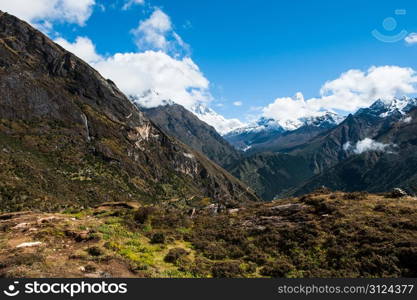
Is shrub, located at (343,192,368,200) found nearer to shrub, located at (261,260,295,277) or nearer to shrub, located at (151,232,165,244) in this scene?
shrub, located at (261,260,295,277)

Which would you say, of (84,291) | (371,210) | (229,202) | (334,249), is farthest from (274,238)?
(229,202)

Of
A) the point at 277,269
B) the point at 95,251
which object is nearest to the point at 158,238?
the point at 95,251

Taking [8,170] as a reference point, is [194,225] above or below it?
below

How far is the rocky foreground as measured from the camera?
2211 centimetres

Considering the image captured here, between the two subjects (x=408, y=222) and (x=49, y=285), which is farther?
(x=408, y=222)

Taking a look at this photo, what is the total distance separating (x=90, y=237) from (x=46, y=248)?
3.54m

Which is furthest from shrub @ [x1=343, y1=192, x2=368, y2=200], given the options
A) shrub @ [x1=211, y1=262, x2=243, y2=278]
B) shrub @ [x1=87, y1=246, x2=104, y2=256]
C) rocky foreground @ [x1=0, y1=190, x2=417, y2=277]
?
shrub @ [x1=87, y1=246, x2=104, y2=256]

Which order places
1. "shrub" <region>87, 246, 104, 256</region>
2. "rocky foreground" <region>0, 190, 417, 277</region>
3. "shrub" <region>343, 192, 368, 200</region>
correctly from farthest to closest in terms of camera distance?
"shrub" <region>343, 192, 368, 200</region> < "shrub" <region>87, 246, 104, 256</region> < "rocky foreground" <region>0, 190, 417, 277</region>

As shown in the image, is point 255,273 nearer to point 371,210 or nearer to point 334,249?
point 334,249

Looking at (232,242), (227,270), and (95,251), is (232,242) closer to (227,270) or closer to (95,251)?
(227,270)

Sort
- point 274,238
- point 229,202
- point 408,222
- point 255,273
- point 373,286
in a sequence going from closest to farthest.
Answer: point 373,286, point 255,273, point 408,222, point 274,238, point 229,202

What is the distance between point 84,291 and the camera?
1722 centimetres

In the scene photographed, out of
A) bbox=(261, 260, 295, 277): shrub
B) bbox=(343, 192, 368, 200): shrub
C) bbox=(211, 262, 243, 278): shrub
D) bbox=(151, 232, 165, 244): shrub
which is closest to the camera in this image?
bbox=(211, 262, 243, 278): shrub

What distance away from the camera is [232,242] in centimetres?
3048
